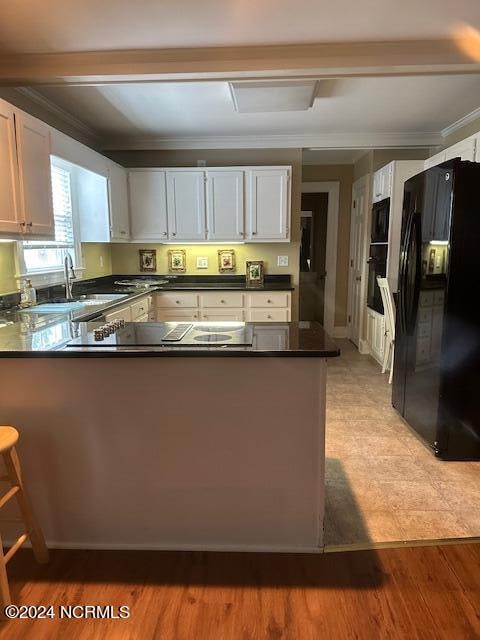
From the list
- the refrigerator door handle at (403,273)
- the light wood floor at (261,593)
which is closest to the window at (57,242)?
the light wood floor at (261,593)

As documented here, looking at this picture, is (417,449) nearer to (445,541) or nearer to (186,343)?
(445,541)

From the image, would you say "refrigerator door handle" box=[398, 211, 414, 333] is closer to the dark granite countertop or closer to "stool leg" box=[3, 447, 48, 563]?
the dark granite countertop

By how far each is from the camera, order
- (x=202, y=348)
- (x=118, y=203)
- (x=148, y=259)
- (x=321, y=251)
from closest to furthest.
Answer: (x=202, y=348) → (x=118, y=203) → (x=148, y=259) → (x=321, y=251)

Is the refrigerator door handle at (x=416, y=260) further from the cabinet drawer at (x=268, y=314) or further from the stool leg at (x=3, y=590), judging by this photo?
the stool leg at (x=3, y=590)

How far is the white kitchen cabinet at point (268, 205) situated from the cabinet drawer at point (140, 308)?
1338mm

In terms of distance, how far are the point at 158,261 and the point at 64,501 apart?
355 centimetres

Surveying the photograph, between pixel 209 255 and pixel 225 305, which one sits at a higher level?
pixel 209 255

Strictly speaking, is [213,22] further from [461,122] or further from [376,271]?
[376,271]

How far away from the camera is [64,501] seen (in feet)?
6.28

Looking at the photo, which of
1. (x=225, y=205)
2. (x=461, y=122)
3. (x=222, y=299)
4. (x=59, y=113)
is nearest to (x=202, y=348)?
(x=222, y=299)

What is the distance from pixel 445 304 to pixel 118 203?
3.28m

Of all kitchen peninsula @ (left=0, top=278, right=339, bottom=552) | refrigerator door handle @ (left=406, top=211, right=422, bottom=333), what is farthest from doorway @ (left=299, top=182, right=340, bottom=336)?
kitchen peninsula @ (left=0, top=278, right=339, bottom=552)

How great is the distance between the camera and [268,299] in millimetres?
4590

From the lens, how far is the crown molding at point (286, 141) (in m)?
4.64
